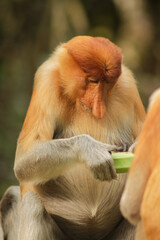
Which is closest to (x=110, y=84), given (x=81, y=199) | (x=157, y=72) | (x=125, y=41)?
(x=81, y=199)

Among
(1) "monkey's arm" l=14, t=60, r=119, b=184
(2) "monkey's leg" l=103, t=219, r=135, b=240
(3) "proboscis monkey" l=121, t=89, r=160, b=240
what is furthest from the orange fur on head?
(2) "monkey's leg" l=103, t=219, r=135, b=240

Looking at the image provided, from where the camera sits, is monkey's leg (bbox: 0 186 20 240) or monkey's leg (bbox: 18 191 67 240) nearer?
monkey's leg (bbox: 18 191 67 240)

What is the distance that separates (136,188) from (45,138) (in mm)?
1454

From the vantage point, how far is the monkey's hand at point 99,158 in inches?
148

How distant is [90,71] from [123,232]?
1.41m

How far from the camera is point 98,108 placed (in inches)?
161

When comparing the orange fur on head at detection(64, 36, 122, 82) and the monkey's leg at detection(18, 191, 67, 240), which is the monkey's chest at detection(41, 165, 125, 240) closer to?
the monkey's leg at detection(18, 191, 67, 240)

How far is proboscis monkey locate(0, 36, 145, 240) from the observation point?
408 cm

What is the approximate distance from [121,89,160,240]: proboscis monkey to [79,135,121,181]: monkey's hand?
731 mm

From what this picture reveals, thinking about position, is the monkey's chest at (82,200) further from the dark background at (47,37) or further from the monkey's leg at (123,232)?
the dark background at (47,37)

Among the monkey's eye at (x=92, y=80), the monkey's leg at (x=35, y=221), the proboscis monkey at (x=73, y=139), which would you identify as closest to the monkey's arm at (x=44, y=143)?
the proboscis monkey at (x=73, y=139)

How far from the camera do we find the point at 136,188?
2.90 metres

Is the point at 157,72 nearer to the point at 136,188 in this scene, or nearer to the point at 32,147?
the point at 32,147

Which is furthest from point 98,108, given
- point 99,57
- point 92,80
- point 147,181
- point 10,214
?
point 10,214
